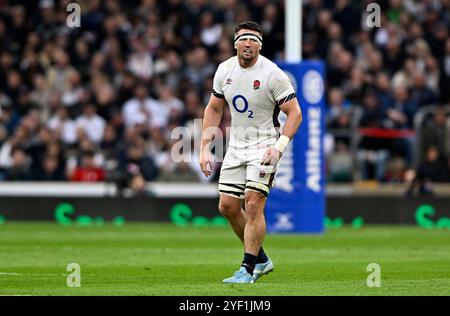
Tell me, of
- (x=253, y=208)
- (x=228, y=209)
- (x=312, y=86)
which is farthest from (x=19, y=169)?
(x=253, y=208)

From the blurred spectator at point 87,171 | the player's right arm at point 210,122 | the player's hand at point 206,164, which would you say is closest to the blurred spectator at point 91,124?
the blurred spectator at point 87,171

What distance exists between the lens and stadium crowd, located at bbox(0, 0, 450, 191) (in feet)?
84.1

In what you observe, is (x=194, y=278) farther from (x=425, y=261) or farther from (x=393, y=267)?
(x=425, y=261)

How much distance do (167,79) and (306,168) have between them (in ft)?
26.5

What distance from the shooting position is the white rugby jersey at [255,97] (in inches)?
494

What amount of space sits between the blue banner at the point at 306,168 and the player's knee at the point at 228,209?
8294mm

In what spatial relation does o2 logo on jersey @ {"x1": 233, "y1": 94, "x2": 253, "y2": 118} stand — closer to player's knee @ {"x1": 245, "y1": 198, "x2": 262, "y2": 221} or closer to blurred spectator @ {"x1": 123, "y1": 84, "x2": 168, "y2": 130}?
player's knee @ {"x1": 245, "y1": 198, "x2": 262, "y2": 221}

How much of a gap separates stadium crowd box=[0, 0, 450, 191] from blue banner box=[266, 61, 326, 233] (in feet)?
13.1

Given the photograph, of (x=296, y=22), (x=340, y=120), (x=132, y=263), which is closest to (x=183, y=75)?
(x=340, y=120)

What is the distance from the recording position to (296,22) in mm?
20672

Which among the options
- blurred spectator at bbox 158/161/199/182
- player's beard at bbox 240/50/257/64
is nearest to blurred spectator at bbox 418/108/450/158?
blurred spectator at bbox 158/161/199/182

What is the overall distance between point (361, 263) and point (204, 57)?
14.0 m

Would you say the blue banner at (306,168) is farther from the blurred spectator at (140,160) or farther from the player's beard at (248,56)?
the player's beard at (248,56)

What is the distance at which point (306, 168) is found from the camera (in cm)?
2112
